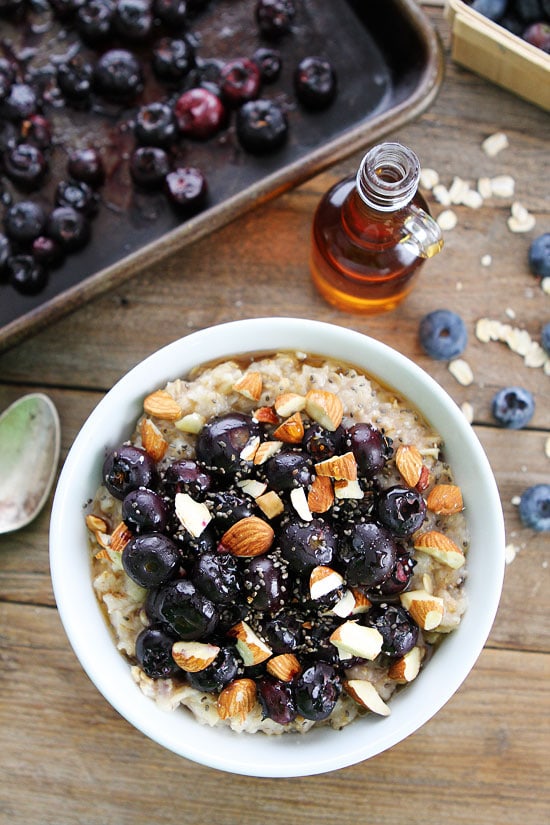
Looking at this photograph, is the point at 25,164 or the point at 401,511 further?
the point at 25,164

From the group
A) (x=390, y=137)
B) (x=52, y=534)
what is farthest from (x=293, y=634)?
(x=390, y=137)

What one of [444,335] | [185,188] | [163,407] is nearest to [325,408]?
[163,407]

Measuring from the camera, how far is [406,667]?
128 cm

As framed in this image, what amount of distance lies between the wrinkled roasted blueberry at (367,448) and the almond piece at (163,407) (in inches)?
11.0

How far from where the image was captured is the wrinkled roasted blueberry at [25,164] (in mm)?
1730

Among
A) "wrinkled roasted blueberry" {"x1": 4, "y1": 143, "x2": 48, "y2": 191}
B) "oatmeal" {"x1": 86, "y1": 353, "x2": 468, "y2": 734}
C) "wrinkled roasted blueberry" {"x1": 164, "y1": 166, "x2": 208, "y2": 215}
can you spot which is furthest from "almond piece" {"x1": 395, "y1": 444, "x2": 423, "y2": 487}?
"wrinkled roasted blueberry" {"x1": 4, "y1": 143, "x2": 48, "y2": 191}

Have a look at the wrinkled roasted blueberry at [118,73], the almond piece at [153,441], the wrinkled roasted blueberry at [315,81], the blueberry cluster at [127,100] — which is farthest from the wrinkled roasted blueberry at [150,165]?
the almond piece at [153,441]

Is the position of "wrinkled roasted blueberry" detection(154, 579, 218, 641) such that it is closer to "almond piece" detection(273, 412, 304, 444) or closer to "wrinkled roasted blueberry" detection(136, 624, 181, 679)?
"wrinkled roasted blueberry" detection(136, 624, 181, 679)

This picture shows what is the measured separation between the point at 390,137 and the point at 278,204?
0.27 metres

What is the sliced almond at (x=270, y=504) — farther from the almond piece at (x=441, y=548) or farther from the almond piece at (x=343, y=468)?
the almond piece at (x=441, y=548)

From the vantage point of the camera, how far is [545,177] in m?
1.76

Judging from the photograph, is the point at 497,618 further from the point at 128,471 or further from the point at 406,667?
the point at 128,471

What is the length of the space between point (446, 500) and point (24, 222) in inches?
41.0

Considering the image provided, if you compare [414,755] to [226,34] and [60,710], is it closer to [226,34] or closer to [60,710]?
[60,710]
